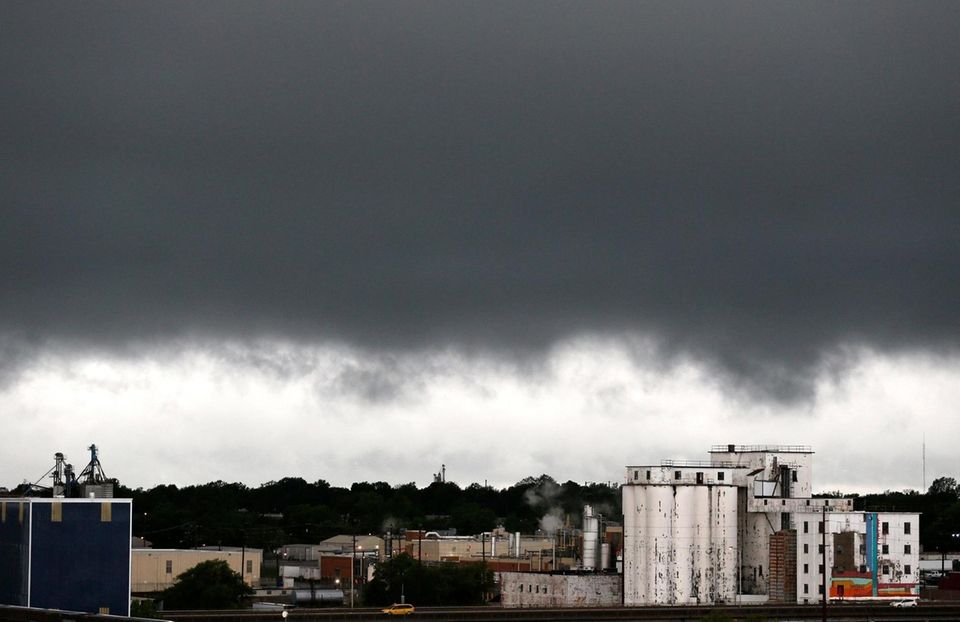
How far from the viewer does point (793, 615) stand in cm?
11969

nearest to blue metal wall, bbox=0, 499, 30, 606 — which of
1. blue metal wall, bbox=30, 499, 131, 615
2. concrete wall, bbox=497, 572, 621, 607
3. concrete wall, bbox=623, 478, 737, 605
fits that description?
blue metal wall, bbox=30, 499, 131, 615

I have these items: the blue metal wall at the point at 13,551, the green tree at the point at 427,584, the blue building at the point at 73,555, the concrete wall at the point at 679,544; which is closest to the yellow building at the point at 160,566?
the green tree at the point at 427,584

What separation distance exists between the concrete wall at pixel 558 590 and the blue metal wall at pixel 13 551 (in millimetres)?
75956

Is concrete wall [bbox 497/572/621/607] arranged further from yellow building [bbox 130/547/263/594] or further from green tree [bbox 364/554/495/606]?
yellow building [bbox 130/547/263/594]

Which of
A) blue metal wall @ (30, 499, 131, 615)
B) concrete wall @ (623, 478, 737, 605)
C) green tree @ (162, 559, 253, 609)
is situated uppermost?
blue metal wall @ (30, 499, 131, 615)

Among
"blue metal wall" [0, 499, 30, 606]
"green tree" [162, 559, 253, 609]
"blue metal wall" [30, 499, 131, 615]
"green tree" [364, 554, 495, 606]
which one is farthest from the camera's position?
"green tree" [364, 554, 495, 606]

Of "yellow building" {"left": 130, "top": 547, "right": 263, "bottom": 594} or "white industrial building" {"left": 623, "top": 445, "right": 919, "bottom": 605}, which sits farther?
"yellow building" {"left": 130, "top": 547, "right": 263, "bottom": 594}

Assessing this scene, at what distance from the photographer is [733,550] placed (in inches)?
5359

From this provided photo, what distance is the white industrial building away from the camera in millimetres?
134500

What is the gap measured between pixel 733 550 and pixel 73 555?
83.5 meters

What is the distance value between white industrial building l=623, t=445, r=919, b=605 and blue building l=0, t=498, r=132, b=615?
254ft

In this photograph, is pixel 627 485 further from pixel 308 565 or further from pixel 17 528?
pixel 17 528

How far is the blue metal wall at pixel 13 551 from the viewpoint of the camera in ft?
209

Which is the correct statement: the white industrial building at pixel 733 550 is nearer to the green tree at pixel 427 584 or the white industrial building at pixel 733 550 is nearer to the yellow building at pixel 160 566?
the green tree at pixel 427 584
